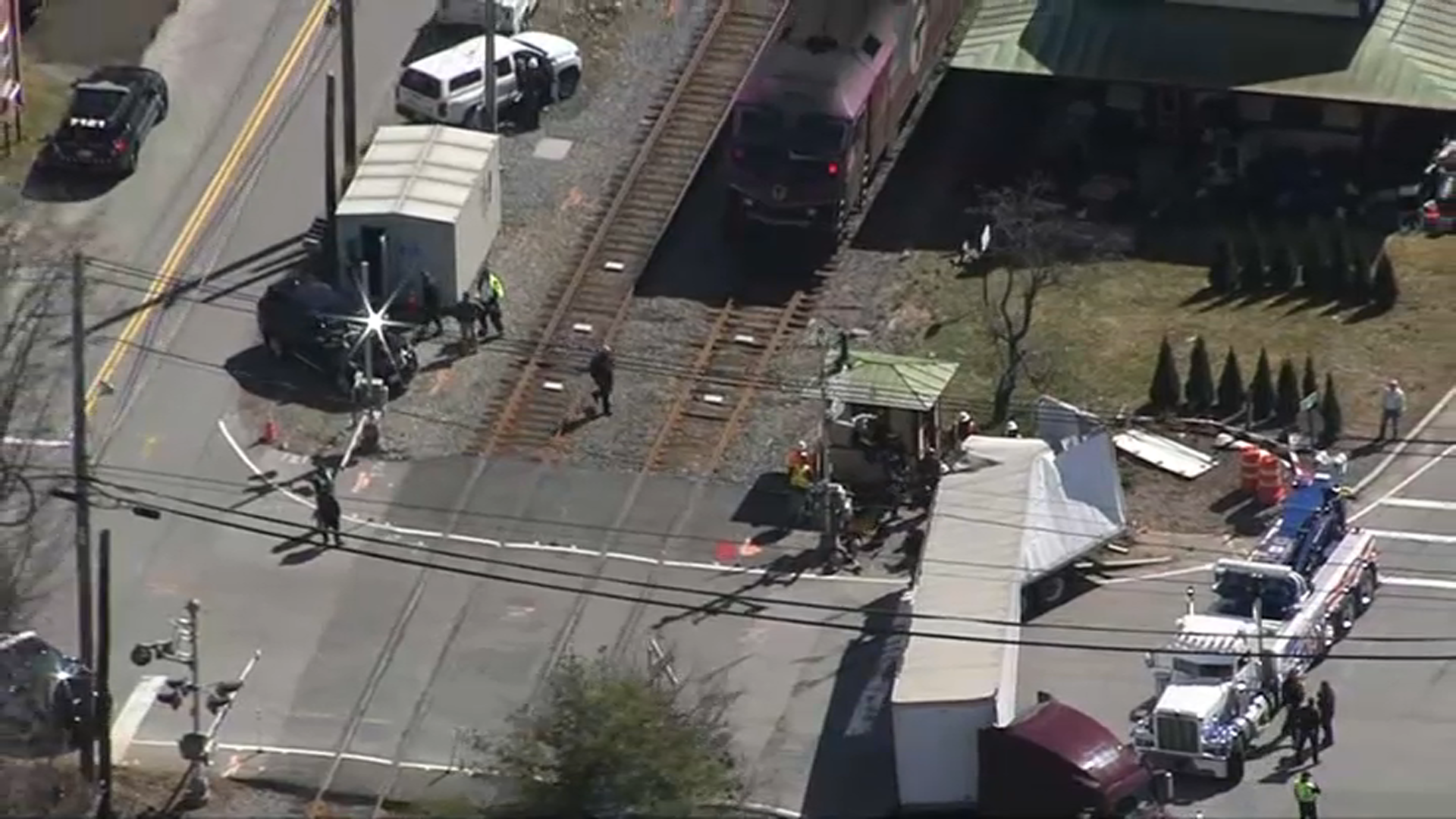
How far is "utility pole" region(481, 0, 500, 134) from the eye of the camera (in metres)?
74.4

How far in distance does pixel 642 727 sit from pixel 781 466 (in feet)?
42.4

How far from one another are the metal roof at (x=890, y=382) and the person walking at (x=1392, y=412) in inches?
266

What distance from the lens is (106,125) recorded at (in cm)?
7356

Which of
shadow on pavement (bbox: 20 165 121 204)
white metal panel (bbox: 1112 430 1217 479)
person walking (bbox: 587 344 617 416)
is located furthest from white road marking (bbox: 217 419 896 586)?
shadow on pavement (bbox: 20 165 121 204)

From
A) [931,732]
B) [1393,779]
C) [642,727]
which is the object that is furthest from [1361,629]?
[642,727]

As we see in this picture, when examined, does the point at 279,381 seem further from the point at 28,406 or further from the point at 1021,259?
the point at 1021,259

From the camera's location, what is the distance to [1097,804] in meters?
56.7

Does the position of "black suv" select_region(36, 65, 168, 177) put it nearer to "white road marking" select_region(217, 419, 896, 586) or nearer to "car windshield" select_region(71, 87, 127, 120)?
"car windshield" select_region(71, 87, 127, 120)

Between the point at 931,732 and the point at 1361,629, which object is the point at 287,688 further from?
the point at 1361,629

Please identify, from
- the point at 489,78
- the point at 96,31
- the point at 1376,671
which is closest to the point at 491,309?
the point at 489,78

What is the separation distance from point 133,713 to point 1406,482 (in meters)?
19.7

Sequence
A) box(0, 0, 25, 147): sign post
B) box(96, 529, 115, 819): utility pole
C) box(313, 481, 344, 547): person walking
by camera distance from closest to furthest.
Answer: box(96, 529, 115, 819): utility pole
box(313, 481, 344, 547): person walking
box(0, 0, 25, 147): sign post

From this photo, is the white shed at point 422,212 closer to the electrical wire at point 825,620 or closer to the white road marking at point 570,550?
the white road marking at point 570,550

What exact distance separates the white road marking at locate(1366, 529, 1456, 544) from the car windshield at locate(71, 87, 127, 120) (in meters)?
23.0
